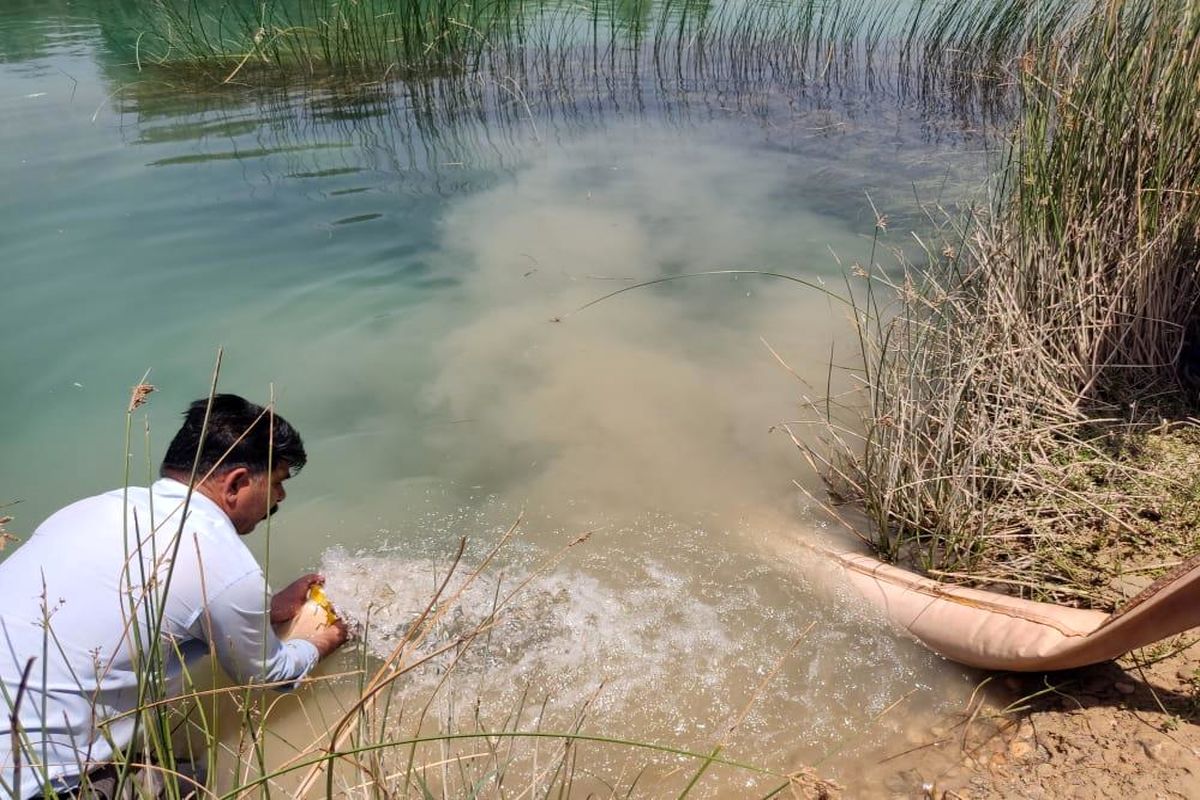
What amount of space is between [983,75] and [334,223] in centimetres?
598

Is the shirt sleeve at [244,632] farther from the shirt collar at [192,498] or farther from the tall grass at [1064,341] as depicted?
the tall grass at [1064,341]

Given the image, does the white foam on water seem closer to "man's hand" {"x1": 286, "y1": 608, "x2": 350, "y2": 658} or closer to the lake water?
the lake water

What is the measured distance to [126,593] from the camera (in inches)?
58.1

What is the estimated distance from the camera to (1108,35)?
3.04 meters

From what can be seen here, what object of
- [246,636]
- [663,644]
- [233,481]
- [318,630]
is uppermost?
[233,481]

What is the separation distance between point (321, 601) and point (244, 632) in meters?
0.70

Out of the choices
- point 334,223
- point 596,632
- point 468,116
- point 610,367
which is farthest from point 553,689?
point 468,116

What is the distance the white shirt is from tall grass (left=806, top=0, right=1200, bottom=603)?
191 cm


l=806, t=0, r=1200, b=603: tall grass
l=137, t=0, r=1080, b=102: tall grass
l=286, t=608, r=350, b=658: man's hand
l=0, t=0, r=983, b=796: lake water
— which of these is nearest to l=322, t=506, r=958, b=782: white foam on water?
l=0, t=0, r=983, b=796: lake water

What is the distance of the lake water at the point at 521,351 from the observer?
8.40ft

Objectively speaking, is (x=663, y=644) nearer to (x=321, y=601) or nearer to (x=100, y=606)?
(x=321, y=601)

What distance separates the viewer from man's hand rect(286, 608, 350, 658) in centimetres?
249

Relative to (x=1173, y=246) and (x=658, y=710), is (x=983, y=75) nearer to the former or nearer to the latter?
(x=1173, y=246)

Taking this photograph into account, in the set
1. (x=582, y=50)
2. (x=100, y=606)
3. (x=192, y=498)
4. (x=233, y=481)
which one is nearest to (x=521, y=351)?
(x=233, y=481)
